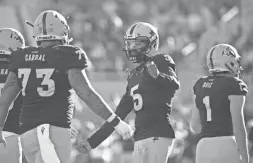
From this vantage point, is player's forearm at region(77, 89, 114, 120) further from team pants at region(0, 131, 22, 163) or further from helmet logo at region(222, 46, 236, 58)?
helmet logo at region(222, 46, 236, 58)

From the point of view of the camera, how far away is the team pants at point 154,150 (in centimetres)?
636

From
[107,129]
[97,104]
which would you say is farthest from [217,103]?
[97,104]

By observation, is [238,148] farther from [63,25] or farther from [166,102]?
[63,25]

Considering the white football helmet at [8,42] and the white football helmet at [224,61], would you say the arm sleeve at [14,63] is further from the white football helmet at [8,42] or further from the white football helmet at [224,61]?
the white football helmet at [224,61]

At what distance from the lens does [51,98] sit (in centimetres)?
558

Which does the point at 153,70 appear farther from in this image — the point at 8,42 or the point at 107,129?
the point at 8,42

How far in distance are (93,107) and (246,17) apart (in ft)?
40.0

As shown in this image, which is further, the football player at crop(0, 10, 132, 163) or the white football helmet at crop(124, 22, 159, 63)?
the white football helmet at crop(124, 22, 159, 63)

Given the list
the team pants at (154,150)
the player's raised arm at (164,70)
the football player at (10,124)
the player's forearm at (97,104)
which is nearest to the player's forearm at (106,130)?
the team pants at (154,150)

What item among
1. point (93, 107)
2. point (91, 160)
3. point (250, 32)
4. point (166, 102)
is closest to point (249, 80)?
point (250, 32)

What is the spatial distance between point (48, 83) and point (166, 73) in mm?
1339

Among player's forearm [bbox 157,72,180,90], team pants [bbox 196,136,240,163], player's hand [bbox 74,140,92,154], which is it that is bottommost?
team pants [bbox 196,136,240,163]

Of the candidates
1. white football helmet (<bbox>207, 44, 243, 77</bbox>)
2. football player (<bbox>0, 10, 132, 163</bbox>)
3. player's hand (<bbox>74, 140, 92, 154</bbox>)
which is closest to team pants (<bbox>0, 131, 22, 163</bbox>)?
player's hand (<bbox>74, 140, 92, 154</bbox>)

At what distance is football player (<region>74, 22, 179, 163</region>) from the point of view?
251 inches
